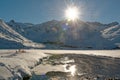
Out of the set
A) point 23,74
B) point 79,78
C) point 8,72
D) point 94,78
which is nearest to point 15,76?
point 8,72

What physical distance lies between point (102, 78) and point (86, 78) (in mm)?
2114

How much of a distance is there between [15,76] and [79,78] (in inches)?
321

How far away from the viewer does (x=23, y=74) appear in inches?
1085

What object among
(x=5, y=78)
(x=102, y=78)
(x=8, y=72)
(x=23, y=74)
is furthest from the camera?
(x=102, y=78)

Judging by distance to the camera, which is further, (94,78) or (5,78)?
Result: (94,78)

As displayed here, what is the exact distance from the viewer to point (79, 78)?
2895 centimetres

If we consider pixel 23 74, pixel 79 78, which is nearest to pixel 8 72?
pixel 23 74

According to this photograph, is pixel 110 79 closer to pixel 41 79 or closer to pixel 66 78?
pixel 66 78

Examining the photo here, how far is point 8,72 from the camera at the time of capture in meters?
24.8

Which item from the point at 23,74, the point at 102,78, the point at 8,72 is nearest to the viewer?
the point at 8,72

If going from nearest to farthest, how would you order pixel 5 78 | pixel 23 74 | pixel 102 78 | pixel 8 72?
pixel 5 78, pixel 8 72, pixel 23 74, pixel 102 78

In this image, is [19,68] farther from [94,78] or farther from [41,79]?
[94,78]

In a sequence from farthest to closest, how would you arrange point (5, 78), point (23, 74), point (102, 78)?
point (102, 78) → point (23, 74) → point (5, 78)

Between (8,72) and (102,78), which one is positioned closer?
(8,72)
